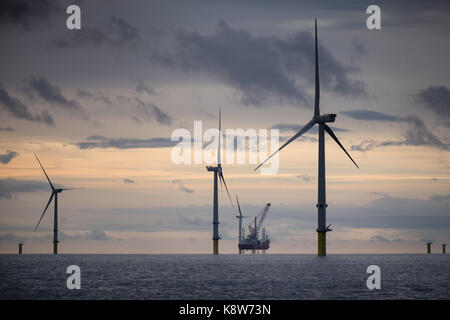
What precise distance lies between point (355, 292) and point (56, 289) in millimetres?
52289

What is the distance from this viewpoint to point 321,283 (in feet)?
433

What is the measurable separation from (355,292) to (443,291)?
18486 millimetres

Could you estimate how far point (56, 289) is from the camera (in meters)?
120
